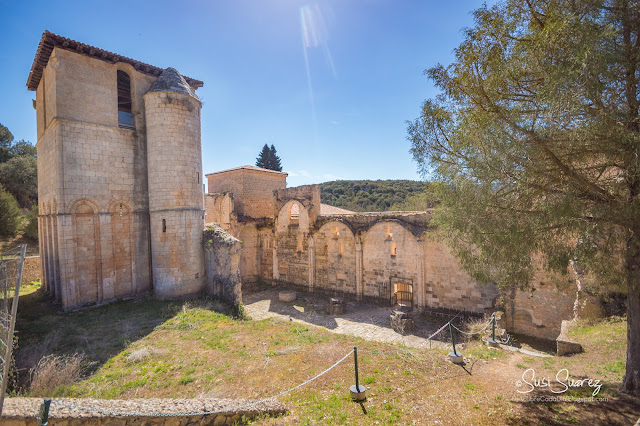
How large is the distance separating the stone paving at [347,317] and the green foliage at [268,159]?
2635 centimetres

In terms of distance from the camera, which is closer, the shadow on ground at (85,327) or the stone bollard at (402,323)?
the shadow on ground at (85,327)

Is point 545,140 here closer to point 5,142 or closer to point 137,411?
point 137,411

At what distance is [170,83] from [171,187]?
4.31 meters

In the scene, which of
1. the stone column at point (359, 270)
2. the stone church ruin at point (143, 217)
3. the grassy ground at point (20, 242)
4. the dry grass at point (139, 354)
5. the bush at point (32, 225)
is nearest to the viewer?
the dry grass at point (139, 354)

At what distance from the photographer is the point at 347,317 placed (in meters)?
13.5

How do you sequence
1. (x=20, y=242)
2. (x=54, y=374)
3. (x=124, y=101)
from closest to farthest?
(x=54, y=374) < (x=124, y=101) < (x=20, y=242)

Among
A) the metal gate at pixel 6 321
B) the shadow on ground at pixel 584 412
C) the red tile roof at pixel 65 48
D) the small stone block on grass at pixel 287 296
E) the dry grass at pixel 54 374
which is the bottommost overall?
the small stone block on grass at pixel 287 296

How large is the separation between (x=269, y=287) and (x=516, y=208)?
16040 mm

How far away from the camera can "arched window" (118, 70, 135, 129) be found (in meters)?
12.7

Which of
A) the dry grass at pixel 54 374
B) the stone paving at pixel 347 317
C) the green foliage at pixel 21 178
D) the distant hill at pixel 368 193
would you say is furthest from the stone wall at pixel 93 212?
the distant hill at pixel 368 193

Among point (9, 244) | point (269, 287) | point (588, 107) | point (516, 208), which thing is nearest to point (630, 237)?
point (516, 208)

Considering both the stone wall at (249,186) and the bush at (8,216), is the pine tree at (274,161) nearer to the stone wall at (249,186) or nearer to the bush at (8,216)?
the stone wall at (249,186)

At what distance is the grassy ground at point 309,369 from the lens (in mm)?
4836

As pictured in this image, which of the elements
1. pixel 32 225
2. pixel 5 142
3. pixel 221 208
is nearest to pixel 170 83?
pixel 221 208
